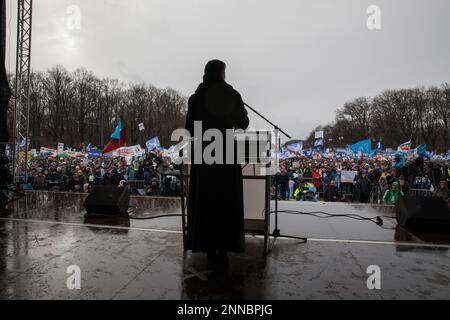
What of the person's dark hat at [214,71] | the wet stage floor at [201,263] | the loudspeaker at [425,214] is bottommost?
the wet stage floor at [201,263]

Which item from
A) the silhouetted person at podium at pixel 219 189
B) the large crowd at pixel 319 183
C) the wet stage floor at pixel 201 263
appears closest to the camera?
the wet stage floor at pixel 201 263

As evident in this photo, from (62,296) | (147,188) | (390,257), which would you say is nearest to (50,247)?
(62,296)

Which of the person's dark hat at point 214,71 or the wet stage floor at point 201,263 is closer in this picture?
the wet stage floor at point 201,263

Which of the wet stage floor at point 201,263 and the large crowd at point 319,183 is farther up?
the large crowd at point 319,183

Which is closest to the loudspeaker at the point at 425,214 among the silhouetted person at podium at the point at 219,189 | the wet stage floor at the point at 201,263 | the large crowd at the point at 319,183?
the wet stage floor at the point at 201,263

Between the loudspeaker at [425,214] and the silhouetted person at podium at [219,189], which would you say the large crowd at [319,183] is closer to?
the loudspeaker at [425,214]

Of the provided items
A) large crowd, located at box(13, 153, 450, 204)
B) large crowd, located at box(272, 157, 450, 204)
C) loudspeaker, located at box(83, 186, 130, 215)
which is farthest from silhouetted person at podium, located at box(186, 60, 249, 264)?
large crowd, located at box(13, 153, 450, 204)

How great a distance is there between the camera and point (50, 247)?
4.08 m

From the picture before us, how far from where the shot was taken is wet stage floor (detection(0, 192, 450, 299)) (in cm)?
282

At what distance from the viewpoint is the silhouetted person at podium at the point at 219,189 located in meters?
3.38

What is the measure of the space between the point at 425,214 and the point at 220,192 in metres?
3.98

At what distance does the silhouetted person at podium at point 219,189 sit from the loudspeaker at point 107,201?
331cm

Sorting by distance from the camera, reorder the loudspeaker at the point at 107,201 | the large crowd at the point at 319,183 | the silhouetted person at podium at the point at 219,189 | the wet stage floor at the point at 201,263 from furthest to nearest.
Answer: the large crowd at the point at 319,183
the loudspeaker at the point at 107,201
the silhouetted person at podium at the point at 219,189
the wet stage floor at the point at 201,263
